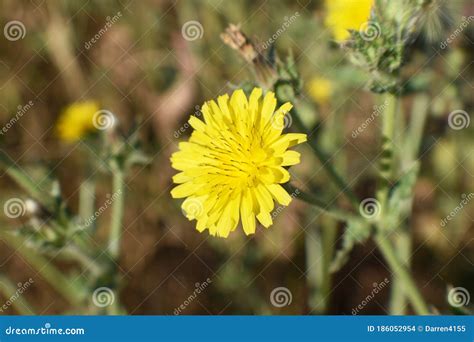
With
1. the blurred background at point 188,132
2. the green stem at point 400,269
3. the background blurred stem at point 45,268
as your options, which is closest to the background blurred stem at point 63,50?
the blurred background at point 188,132

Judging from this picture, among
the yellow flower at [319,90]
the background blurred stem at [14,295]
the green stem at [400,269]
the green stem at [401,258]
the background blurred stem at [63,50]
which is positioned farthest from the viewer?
the background blurred stem at [63,50]

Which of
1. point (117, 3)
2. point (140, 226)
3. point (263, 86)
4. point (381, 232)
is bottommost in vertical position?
point (381, 232)

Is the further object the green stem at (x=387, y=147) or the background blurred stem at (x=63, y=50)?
the background blurred stem at (x=63, y=50)

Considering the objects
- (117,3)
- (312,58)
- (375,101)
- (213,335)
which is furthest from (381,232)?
(117,3)

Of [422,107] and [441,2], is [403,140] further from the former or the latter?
[441,2]

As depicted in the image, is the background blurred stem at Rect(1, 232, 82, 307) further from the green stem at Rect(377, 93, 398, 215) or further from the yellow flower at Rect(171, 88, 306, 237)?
the green stem at Rect(377, 93, 398, 215)

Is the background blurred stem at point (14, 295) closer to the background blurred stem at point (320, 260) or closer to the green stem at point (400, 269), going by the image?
the background blurred stem at point (320, 260)

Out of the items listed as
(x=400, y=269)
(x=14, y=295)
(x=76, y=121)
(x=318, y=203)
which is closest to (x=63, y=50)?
(x=76, y=121)
